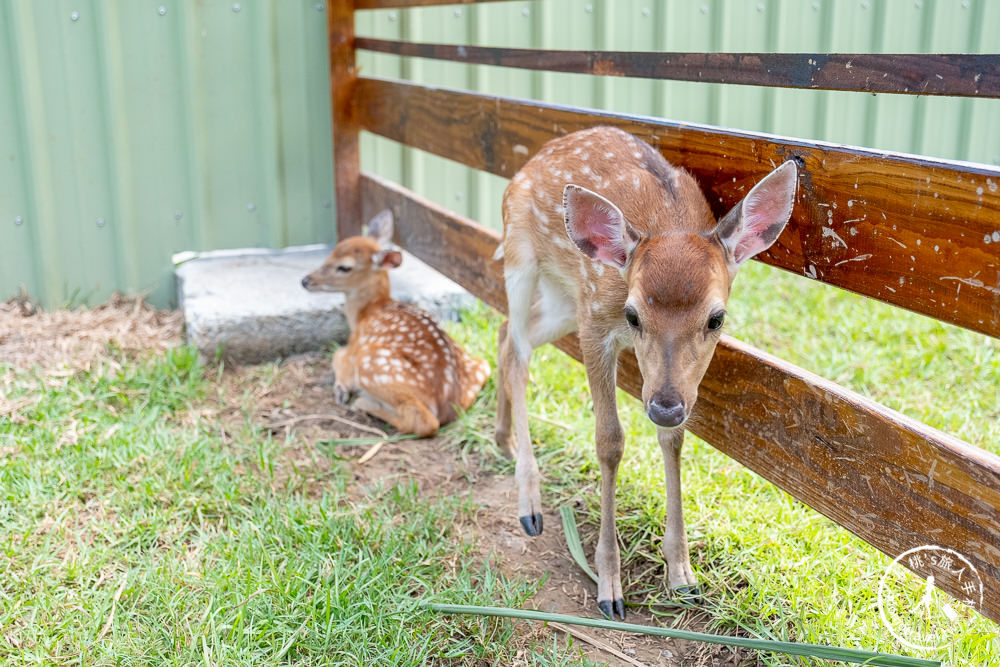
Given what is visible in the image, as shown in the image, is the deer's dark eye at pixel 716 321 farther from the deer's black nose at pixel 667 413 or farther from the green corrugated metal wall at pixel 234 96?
the green corrugated metal wall at pixel 234 96

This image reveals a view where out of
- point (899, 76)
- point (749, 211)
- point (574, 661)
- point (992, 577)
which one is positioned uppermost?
point (899, 76)

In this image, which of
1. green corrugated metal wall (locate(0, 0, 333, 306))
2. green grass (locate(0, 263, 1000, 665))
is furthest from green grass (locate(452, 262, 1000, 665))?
green corrugated metal wall (locate(0, 0, 333, 306))

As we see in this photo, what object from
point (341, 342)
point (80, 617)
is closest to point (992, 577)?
point (80, 617)

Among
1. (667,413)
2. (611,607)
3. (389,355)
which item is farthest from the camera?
(389,355)

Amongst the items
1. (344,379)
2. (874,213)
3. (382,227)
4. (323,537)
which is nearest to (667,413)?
(874,213)

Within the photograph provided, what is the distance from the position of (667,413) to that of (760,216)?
52cm

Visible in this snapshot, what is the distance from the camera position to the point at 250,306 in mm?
4594

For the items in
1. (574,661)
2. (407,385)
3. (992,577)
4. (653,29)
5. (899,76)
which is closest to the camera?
(992,577)

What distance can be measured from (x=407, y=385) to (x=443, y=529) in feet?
3.17

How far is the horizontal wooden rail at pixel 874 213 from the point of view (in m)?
1.90

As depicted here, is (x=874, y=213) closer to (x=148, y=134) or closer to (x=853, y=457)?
(x=853, y=457)

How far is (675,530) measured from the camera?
272cm

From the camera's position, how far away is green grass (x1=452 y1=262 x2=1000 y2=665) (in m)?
2.55

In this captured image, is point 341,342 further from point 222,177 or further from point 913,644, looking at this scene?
point 913,644
